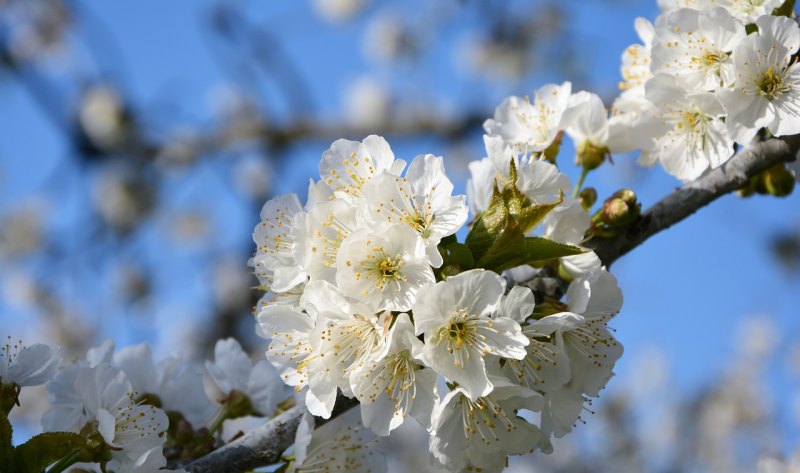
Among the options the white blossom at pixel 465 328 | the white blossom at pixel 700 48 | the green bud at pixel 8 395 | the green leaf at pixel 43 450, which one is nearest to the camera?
the white blossom at pixel 465 328

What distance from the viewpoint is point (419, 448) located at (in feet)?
31.5

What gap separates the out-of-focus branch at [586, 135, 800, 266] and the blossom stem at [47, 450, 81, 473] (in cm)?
127

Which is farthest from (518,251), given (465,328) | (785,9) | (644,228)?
(785,9)

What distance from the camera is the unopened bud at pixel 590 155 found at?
1.92 metres

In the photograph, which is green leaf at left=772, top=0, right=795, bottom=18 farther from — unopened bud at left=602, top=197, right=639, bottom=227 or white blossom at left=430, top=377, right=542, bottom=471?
white blossom at left=430, top=377, right=542, bottom=471

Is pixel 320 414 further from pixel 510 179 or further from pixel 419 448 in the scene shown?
pixel 419 448

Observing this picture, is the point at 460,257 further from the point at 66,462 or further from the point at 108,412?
the point at 66,462

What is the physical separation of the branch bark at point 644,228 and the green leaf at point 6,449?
0.36 m

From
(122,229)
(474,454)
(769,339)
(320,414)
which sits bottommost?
(769,339)

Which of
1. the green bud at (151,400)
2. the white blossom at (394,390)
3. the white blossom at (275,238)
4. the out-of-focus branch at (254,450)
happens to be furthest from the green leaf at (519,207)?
the green bud at (151,400)

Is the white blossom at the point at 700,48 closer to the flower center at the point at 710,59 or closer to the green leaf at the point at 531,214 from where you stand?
the flower center at the point at 710,59

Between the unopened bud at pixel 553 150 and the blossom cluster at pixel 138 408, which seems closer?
the blossom cluster at pixel 138 408

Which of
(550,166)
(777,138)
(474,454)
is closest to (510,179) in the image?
(550,166)

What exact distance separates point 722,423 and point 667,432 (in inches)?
35.3
